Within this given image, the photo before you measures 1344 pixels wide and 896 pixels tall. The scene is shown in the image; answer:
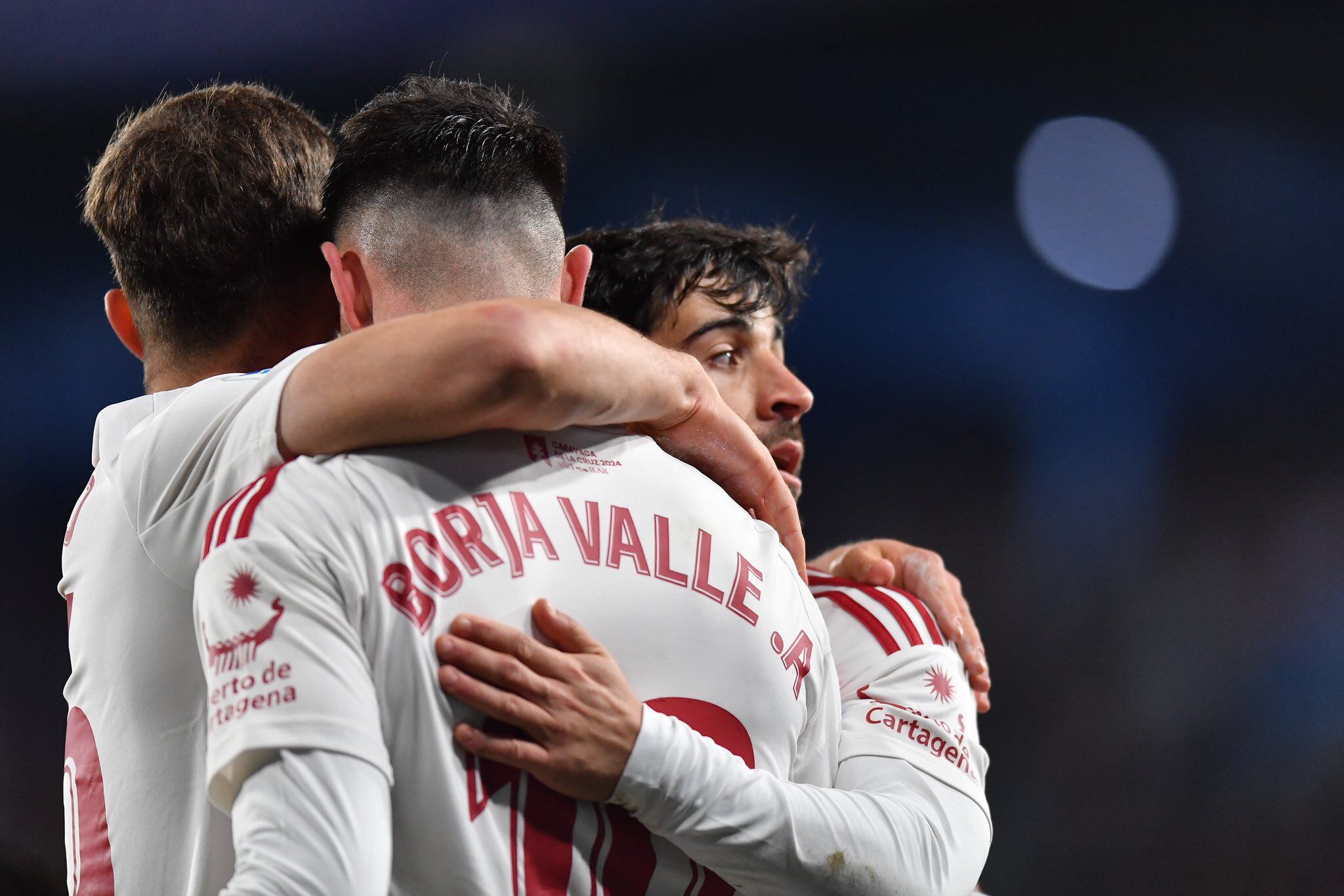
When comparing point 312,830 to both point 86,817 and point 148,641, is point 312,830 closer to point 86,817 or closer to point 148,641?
point 148,641

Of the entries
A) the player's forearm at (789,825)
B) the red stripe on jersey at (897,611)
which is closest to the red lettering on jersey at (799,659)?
the player's forearm at (789,825)

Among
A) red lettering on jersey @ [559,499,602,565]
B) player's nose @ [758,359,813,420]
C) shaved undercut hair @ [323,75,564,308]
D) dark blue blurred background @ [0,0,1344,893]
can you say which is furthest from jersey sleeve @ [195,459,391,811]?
dark blue blurred background @ [0,0,1344,893]

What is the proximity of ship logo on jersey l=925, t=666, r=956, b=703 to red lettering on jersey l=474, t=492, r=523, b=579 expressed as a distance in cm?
68

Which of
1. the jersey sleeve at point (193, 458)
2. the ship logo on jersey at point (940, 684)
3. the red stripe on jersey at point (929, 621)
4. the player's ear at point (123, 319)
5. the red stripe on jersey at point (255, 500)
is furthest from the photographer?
the player's ear at point (123, 319)

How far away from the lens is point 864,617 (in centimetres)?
165

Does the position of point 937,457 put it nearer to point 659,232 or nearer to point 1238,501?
point 1238,501

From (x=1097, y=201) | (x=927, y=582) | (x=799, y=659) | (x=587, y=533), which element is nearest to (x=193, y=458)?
(x=587, y=533)

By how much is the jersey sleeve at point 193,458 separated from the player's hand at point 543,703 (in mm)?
297

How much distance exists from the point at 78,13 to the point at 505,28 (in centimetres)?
166

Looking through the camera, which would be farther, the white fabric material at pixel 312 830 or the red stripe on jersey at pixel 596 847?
the red stripe on jersey at pixel 596 847

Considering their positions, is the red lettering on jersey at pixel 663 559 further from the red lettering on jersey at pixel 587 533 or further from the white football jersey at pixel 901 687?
the white football jersey at pixel 901 687

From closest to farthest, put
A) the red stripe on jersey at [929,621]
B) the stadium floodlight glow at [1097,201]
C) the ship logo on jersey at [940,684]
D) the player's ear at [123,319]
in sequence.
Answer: the ship logo on jersey at [940,684] < the red stripe on jersey at [929,621] < the player's ear at [123,319] < the stadium floodlight glow at [1097,201]

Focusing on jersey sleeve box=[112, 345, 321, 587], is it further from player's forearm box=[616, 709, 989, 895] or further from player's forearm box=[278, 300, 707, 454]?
player's forearm box=[616, 709, 989, 895]

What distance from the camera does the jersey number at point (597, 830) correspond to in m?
1.07
